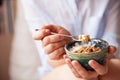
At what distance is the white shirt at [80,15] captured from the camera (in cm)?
96

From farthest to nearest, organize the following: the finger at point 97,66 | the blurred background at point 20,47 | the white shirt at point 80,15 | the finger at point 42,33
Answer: the blurred background at point 20,47, the white shirt at point 80,15, the finger at point 42,33, the finger at point 97,66

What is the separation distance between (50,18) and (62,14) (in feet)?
0.16

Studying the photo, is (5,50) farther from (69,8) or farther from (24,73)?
(69,8)

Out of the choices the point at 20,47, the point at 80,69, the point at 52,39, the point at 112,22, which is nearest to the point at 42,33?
the point at 52,39

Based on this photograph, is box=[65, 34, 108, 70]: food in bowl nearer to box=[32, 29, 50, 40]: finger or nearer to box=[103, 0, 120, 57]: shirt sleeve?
box=[32, 29, 50, 40]: finger

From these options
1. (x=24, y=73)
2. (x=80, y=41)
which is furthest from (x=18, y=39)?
(x=80, y=41)

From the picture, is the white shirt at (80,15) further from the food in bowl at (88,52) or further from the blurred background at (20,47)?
the blurred background at (20,47)

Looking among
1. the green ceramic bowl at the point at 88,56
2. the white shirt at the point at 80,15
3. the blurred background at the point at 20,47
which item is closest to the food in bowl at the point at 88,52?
the green ceramic bowl at the point at 88,56

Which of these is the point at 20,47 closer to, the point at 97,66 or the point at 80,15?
the point at 80,15

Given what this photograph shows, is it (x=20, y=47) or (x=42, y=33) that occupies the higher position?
(x=42, y=33)

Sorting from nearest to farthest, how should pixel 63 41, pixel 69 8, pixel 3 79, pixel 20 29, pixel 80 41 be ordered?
pixel 80 41 < pixel 63 41 < pixel 69 8 < pixel 20 29 < pixel 3 79

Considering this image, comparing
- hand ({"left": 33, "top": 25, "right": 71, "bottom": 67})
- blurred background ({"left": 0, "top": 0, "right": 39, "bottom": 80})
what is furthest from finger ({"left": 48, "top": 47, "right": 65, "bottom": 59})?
blurred background ({"left": 0, "top": 0, "right": 39, "bottom": 80})

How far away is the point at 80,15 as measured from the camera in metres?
0.98

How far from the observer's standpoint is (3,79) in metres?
1.73
